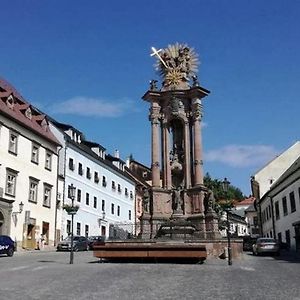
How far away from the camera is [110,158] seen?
67250 mm

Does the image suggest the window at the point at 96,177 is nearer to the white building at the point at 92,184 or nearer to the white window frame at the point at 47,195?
the white building at the point at 92,184

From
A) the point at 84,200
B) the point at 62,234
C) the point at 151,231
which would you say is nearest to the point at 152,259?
the point at 151,231

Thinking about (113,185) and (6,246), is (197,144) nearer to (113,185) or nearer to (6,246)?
(6,246)

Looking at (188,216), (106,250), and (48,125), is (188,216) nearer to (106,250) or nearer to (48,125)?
(106,250)

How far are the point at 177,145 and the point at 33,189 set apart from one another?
60.0ft

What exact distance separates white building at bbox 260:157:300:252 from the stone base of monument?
22562mm

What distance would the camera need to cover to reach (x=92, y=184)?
57094 millimetres

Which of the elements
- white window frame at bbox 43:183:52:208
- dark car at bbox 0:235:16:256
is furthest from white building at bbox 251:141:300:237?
dark car at bbox 0:235:16:256

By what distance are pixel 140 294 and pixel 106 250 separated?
10842 millimetres

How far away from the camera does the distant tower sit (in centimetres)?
2794

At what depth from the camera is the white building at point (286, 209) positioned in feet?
142

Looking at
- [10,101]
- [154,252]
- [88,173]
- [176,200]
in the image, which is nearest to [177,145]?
[176,200]

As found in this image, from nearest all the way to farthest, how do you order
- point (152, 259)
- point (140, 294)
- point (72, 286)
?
point (140, 294) < point (72, 286) < point (152, 259)

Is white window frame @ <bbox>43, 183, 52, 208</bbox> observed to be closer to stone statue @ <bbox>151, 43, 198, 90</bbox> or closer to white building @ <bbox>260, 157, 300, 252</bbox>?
stone statue @ <bbox>151, 43, 198, 90</bbox>
